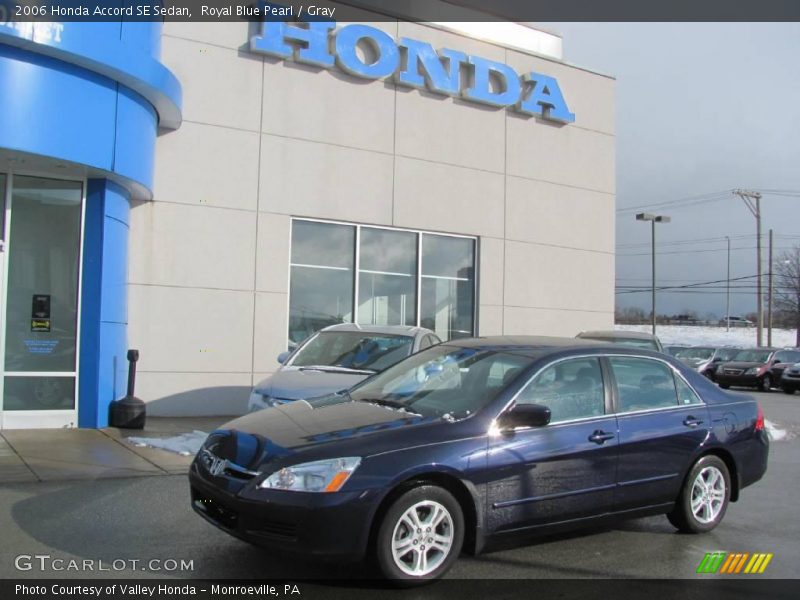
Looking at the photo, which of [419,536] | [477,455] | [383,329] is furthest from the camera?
[383,329]

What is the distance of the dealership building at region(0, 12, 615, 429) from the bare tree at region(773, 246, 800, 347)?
154 ft

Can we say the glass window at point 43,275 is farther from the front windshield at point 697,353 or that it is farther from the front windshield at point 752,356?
the front windshield at point 697,353

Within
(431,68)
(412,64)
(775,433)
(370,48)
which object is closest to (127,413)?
(370,48)

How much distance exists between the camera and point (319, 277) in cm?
1359

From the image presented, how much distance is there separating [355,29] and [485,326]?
6.24 meters

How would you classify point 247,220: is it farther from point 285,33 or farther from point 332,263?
point 285,33

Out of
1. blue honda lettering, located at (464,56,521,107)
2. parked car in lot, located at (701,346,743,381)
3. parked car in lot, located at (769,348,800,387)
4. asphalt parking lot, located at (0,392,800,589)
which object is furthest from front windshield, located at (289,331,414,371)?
parked car in lot, located at (769,348,800,387)

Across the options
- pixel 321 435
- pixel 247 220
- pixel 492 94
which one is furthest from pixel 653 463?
pixel 492 94

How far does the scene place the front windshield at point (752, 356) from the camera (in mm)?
27620

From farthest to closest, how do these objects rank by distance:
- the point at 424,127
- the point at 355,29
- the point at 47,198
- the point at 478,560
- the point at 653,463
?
the point at 424,127
the point at 355,29
the point at 47,198
the point at 653,463
the point at 478,560

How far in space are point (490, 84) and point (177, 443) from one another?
991cm

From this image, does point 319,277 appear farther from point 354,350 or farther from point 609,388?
point 609,388

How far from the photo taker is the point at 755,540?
591cm

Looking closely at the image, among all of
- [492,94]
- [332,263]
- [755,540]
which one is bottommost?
[755,540]
